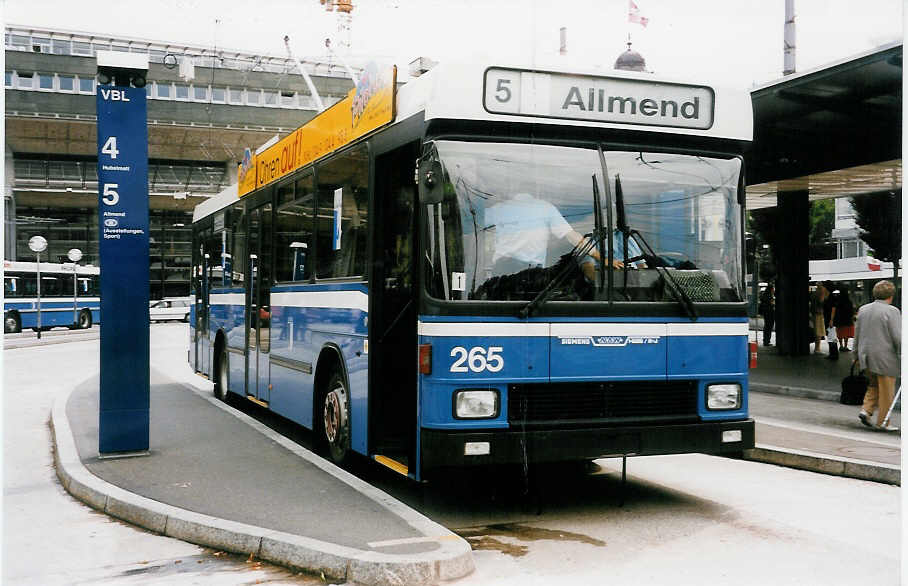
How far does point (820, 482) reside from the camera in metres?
8.52

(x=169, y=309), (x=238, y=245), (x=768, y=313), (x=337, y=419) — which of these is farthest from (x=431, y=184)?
(x=169, y=309)

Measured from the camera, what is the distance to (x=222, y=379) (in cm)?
1379

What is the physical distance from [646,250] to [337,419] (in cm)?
324

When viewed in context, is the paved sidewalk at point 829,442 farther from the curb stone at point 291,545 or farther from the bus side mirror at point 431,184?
the bus side mirror at point 431,184

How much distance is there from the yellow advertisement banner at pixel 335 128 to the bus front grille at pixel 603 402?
236 cm

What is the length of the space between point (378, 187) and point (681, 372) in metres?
2.72

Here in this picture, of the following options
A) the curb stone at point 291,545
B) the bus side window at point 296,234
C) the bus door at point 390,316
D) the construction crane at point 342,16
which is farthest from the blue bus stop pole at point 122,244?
the bus door at point 390,316

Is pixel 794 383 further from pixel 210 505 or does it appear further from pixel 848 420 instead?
pixel 210 505

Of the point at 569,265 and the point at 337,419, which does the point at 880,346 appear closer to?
the point at 569,265

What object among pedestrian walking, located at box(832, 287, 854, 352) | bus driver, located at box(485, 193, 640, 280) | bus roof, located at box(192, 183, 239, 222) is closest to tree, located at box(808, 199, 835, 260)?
pedestrian walking, located at box(832, 287, 854, 352)

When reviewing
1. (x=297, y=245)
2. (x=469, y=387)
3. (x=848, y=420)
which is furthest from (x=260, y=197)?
(x=848, y=420)

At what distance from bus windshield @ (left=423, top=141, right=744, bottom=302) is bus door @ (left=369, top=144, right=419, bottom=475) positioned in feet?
3.64

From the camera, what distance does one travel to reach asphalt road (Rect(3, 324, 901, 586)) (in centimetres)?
556

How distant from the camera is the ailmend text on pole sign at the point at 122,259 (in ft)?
28.0
